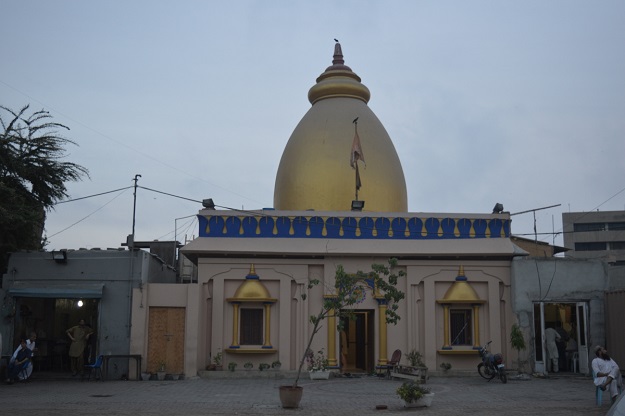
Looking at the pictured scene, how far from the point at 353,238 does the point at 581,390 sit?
8.07 m

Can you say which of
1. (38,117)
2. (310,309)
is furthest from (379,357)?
(38,117)

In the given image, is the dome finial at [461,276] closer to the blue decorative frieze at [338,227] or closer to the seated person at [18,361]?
the blue decorative frieze at [338,227]

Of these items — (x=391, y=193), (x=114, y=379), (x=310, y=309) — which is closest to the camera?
(x=114, y=379)

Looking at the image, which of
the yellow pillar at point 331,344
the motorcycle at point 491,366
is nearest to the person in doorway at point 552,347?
the motorcycle at point 491,366

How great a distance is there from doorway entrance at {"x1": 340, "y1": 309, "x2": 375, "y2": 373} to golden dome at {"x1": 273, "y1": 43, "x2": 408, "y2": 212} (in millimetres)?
3873

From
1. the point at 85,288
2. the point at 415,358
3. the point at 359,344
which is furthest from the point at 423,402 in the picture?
the point at 85,288

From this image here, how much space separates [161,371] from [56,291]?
3850 millimetres

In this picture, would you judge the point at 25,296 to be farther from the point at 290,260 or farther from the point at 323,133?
the point at 323,133

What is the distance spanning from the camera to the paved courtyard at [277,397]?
14648 millimetres

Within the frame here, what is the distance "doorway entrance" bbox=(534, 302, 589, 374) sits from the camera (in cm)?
2206

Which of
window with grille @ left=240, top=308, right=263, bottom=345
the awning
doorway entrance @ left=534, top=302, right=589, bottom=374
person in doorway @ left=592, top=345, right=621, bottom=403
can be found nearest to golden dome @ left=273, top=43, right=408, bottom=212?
window with grille @ left=240, top=308, right=263, bottom=345

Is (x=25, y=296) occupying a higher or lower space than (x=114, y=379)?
higher

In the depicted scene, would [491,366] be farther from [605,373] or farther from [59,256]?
[59,256]

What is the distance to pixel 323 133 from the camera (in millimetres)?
26328
